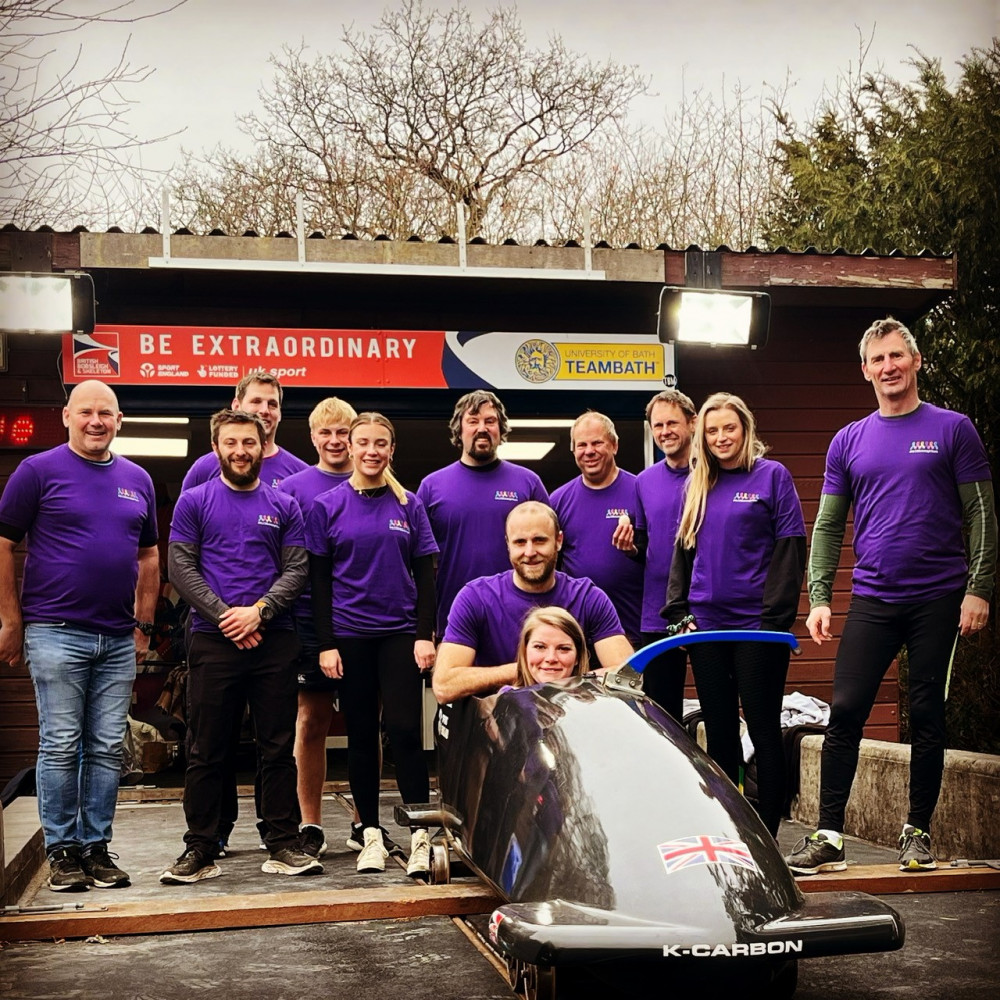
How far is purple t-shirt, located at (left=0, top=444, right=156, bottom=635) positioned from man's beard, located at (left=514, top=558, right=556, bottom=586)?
1386 mm

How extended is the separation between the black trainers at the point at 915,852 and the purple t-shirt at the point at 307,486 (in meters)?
2.26

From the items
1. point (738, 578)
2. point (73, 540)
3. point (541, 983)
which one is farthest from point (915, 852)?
point (73, 540)

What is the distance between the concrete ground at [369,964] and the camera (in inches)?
119

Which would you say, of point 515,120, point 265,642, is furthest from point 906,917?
point 515,120

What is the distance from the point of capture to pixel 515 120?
6.75 meters

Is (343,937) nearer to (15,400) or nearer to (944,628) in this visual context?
(944,628)

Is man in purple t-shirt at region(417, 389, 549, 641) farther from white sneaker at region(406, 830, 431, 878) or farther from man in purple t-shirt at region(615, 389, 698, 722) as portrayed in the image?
white sneaker at region(406, 830, 431, 878)

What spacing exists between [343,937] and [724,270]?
4937 millimetres

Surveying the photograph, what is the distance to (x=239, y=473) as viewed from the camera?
4480 millimetres

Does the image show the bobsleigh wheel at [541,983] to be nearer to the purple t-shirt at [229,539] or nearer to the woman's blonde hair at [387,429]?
the purple t-shirt at [229,539]

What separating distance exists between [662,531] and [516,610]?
1097 millimetres

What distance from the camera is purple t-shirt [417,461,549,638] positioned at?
16.1 feet

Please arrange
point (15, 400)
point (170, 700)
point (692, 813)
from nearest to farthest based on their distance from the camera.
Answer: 1. point (692, 813)
2. point (15, 400)
3. point (170, 700)

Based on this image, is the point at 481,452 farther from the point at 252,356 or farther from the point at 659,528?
the point at 252,356
